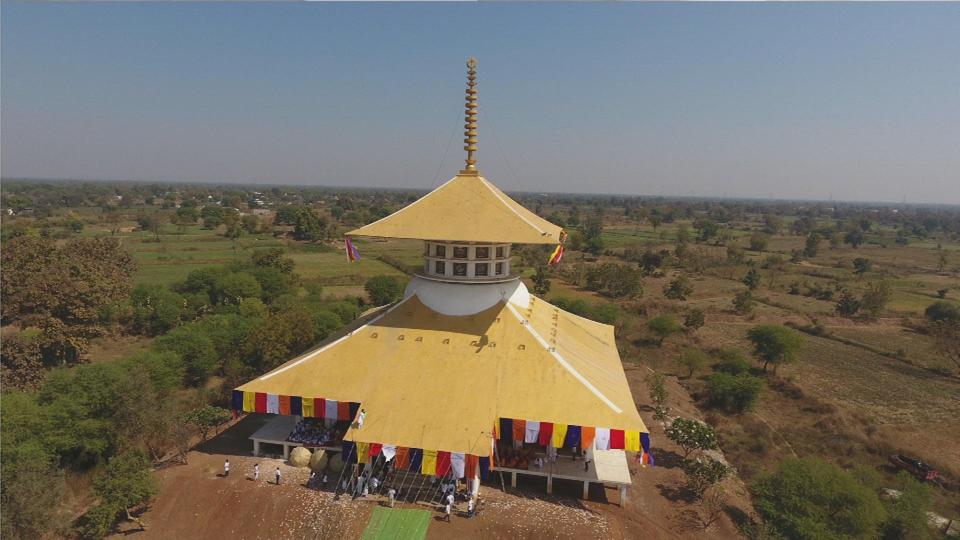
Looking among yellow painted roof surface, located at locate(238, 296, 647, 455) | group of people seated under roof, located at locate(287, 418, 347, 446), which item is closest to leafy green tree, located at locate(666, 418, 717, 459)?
yellow painted roof surface, located at locate(238, 296, 647, 455)

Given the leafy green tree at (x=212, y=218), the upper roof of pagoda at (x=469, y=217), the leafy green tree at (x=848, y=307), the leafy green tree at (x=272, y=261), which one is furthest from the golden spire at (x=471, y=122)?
the leafy green tree at (x=212, y=218)

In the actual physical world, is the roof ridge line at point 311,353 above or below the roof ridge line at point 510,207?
below

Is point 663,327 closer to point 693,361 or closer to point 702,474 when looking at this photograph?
point 693,361

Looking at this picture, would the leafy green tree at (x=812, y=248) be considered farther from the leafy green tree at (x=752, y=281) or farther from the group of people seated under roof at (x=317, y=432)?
the group of people seated under roof at (x=317, y=432)

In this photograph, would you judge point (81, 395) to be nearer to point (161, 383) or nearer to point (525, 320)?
point (161, 383)

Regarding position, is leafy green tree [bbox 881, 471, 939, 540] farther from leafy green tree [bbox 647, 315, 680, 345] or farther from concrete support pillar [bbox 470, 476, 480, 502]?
leafy green tree [bbox 647, 315, 680, 345]

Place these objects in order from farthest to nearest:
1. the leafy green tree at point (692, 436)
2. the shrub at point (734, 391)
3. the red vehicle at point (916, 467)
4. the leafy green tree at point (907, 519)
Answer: the shrub at point (734, 391)
the red vehicle at point (916, 467)
the leafy green tree at point (692, 436)
the leafy green tree at point (907, 519)
